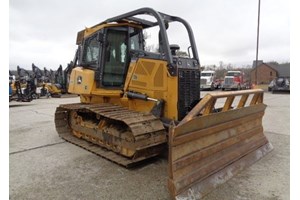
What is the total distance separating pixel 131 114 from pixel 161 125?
1.87 feet

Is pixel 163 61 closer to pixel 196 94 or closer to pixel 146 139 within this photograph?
pixel 196 94

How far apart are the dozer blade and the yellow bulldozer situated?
0.04 feet

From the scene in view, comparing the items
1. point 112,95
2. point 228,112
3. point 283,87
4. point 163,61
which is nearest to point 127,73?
point 112,95

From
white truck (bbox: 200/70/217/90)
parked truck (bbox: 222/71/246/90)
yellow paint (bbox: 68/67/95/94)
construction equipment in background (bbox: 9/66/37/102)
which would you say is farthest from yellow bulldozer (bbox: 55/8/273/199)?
parked truck (bbox: 222/71/246/90)

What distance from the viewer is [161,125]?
415 centimetres

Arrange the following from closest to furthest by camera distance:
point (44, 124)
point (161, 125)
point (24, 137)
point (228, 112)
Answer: point (228, 112) < point (161, 125) < point (24, 137) < point (44, 124)

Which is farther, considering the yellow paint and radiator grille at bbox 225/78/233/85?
radiator grille at bbox 225/78/233/85

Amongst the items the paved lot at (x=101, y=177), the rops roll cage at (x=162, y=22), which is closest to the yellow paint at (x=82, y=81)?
the rops roll cage at (x=162, y=22)

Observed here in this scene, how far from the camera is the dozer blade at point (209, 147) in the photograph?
10.1ft

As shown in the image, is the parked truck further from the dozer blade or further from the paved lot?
the dozer blade

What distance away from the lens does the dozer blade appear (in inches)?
121

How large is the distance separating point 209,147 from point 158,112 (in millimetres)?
1162

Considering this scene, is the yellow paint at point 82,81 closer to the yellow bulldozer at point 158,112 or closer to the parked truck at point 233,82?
the yellow bulldozer at point 158,112

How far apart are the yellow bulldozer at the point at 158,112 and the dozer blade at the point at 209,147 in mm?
12
